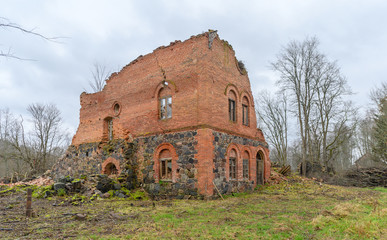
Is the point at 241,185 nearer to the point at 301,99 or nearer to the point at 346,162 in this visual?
the point at 301,99

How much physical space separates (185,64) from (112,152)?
677 centimetres

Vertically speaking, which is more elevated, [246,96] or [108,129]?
[246,96]

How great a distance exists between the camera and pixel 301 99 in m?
28.0

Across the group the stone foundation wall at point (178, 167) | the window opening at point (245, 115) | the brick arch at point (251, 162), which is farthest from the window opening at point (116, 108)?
the brick arch at point (251, 162)

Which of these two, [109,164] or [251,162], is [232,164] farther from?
[109,164]

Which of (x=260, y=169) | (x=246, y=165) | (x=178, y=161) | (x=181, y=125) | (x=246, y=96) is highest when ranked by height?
(x=246, y=96)

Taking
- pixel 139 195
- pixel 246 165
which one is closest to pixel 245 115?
pixel 246 165

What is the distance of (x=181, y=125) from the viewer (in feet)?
45.3

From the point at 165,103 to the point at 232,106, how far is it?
12.4 ft

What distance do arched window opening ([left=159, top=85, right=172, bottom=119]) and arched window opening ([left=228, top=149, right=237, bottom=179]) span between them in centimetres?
384

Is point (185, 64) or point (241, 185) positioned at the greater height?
point (185, 64)

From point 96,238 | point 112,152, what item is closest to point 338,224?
point 96,238

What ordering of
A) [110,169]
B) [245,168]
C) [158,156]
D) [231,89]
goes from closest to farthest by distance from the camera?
1. [158,156]
2. [231,89]
3. [245,168]
4. [110,169]

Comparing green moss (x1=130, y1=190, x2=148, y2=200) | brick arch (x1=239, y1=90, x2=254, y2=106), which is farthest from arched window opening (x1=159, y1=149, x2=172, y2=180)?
brick arch (x1=239, y1=90, x2=254, y2=106)
